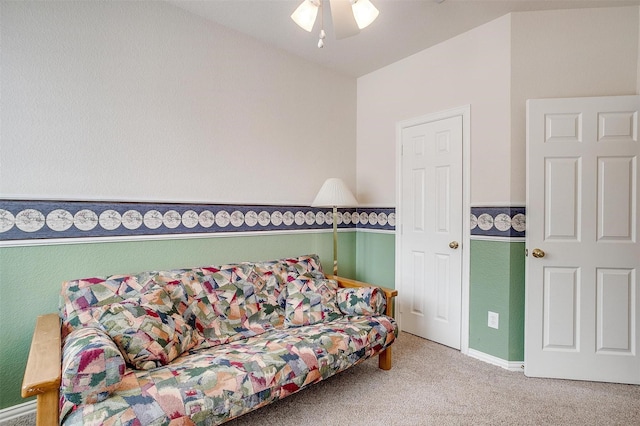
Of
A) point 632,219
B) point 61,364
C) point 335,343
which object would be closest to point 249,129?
point 335,343

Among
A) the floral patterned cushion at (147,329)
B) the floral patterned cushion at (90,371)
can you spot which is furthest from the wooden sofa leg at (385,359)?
the floral patterned cushion at (90,371)

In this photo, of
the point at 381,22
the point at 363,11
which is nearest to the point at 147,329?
the point at 363,11

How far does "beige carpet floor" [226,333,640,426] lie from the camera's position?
1.78 m

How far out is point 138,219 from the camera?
2137 mm

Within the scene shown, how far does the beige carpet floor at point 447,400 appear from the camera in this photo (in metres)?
1.78

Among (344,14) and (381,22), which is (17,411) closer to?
(344,14)

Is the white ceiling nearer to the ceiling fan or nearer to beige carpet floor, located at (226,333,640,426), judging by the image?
the ceiling fan

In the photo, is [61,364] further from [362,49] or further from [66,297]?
[362,49]

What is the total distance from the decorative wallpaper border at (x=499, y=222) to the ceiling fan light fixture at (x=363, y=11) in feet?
5.50

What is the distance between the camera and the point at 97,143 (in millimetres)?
1998

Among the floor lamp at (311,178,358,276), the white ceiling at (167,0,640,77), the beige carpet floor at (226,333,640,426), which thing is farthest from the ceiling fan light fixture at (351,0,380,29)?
the beige carpet floor at (226,333,640,426)

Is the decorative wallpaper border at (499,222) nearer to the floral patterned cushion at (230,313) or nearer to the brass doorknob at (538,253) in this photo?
the brass doorknob at (538,253)

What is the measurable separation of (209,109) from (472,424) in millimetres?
2647

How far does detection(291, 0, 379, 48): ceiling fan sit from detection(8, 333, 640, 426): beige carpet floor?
2.04m
